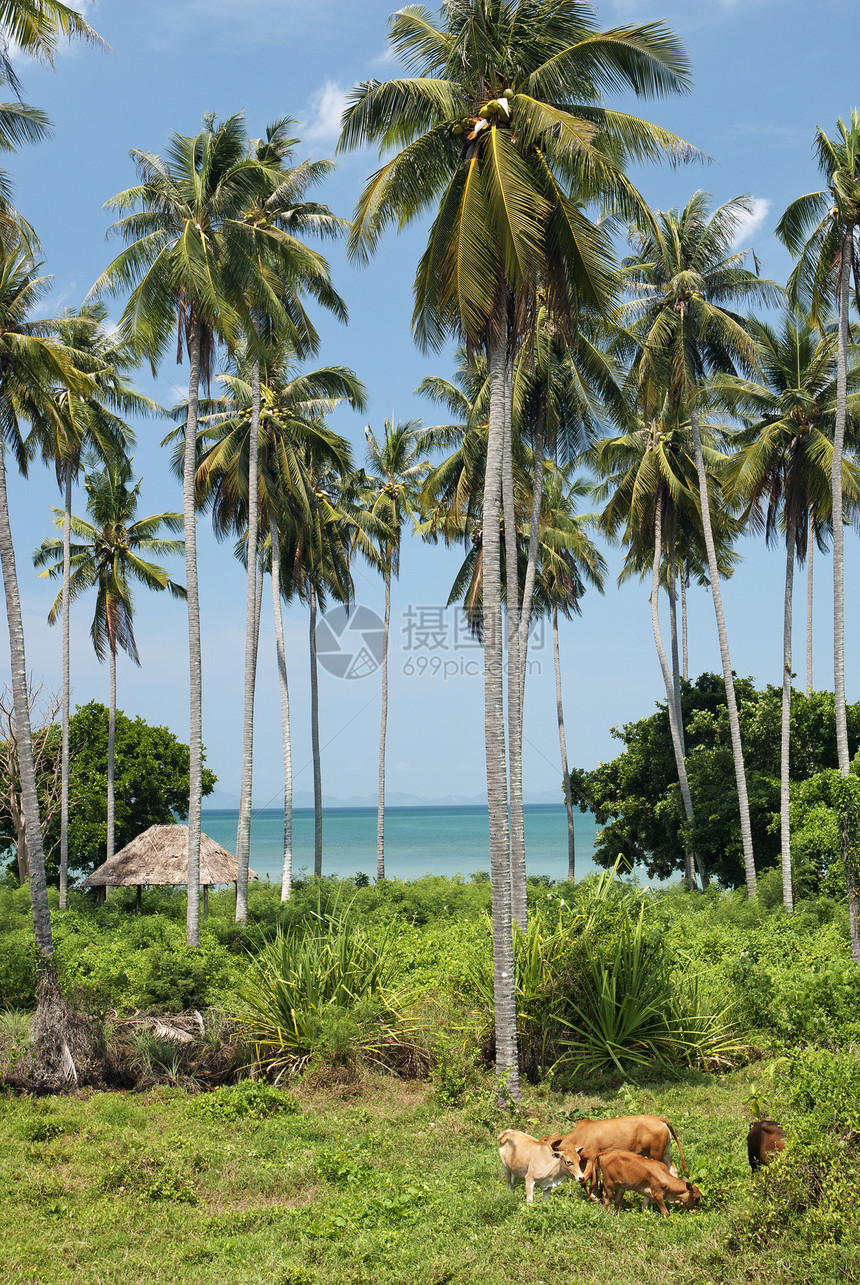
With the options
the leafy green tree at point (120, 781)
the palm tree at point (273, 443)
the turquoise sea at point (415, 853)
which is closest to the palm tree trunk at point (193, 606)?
the palm tree at point (273, 443)

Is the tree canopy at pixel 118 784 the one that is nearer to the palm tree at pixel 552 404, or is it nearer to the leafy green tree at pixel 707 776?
the leafy green tree at pixel 707 776

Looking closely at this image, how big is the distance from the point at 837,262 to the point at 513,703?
10.4 m

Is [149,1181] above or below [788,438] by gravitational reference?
below

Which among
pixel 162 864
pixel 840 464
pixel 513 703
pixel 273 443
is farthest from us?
pixel 273 443

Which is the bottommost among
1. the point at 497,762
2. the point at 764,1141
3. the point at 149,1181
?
the point at 149,1181

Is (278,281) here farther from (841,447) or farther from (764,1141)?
(764,1141)

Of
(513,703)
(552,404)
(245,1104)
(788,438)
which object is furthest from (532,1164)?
(788,438)

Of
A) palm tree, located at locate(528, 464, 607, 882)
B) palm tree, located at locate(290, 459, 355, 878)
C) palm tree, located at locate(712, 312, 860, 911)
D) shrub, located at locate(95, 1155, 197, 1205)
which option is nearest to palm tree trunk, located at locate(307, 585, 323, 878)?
palm tree, located at locate(290, 459, 355, 878)

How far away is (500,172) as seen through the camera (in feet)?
28.7

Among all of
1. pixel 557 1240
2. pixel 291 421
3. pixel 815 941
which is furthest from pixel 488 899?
pixel 557 1240

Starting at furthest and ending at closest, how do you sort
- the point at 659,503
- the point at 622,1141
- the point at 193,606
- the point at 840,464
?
the point at 659,503 < the point at 840,464 < the point at 193,606 < the point at 622,1141

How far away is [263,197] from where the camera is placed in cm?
1767

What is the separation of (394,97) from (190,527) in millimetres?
7343

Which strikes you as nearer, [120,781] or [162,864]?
[162,864]
